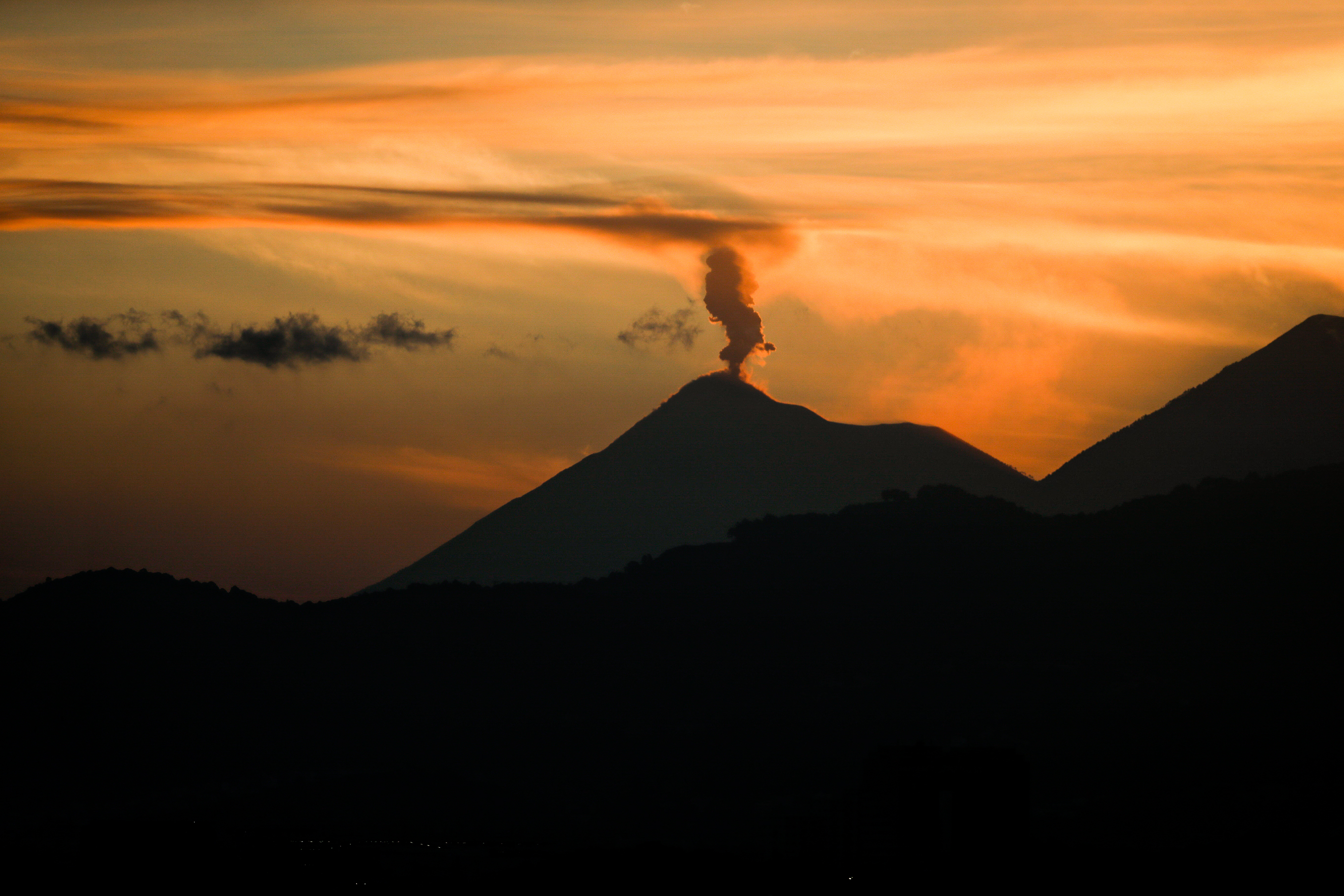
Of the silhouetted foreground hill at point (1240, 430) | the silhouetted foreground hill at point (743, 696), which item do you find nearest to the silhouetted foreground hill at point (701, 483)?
the silhouetted foreground hill at point (1240, 430)

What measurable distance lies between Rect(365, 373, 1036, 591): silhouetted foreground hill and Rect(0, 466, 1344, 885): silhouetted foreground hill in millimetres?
42468

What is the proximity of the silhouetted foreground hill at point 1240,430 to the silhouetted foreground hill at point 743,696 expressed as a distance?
24.8 metres

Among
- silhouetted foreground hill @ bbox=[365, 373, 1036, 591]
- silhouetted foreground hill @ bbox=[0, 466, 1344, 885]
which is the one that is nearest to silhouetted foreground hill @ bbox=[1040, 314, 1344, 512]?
silhouetted foreground hill @ bbox=[365, 373, 1036, 591]

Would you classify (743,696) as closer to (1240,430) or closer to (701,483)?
(1240,430)

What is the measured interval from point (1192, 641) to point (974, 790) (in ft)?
239

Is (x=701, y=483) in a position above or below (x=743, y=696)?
above

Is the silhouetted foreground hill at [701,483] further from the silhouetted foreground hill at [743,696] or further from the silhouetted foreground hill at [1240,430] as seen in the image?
the silhouetted foreground hill at [743,696]

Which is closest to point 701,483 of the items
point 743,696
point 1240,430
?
point 1240,430

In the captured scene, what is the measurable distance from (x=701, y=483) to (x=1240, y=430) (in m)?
69.8

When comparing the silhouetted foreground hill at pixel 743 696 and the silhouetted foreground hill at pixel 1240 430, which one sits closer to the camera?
the silhouetted foreground hill at pixel 743 696

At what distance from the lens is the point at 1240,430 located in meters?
148

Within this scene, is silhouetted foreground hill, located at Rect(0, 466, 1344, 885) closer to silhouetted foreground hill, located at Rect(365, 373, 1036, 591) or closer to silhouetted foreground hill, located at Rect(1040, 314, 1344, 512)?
silhouetted foreground hill, located at Rect(1040, 314, 1344, 512)

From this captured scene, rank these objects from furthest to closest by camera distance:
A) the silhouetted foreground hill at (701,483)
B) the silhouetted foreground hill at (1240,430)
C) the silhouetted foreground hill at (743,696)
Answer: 1. the silhouetted foreground hill at (701,483)
2. the silhouetted foreground hill at (1240,430)
3. the silhouetted foreground hill at (743,696)

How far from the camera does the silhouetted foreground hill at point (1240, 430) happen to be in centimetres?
14350
